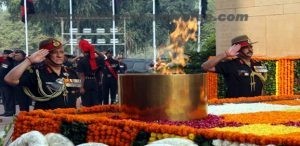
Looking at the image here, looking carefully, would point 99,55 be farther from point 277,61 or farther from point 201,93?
point 201,93

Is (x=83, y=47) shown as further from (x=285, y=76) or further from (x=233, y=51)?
(x=233, y=51)

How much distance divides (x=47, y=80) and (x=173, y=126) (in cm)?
294

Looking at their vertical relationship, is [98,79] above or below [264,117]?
below

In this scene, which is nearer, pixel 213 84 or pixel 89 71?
pixel 213 84

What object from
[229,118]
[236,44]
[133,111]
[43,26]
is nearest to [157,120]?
[133,111]

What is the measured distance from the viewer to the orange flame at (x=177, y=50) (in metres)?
4.59

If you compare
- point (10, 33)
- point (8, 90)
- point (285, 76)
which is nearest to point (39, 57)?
point (285, 76)

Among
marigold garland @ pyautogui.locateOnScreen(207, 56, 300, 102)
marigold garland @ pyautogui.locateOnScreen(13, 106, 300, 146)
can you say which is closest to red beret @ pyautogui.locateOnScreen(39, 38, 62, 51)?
marigold garland @ pyautogui.locateOnScreen(13, 106, 300, 146)

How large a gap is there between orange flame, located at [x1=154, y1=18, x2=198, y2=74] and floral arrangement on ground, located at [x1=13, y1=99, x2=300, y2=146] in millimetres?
403

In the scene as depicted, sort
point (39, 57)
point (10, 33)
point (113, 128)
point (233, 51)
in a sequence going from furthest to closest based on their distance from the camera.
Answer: point (10, 33) < point (233, 51) < point (39, 57) < point (113, 128)

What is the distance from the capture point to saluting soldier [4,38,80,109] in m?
6.40

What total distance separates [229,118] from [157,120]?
0.60 m

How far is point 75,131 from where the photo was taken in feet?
14.6

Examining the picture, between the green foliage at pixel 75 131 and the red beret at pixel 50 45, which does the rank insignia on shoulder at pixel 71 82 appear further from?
the green foliage at pixel 75 131
